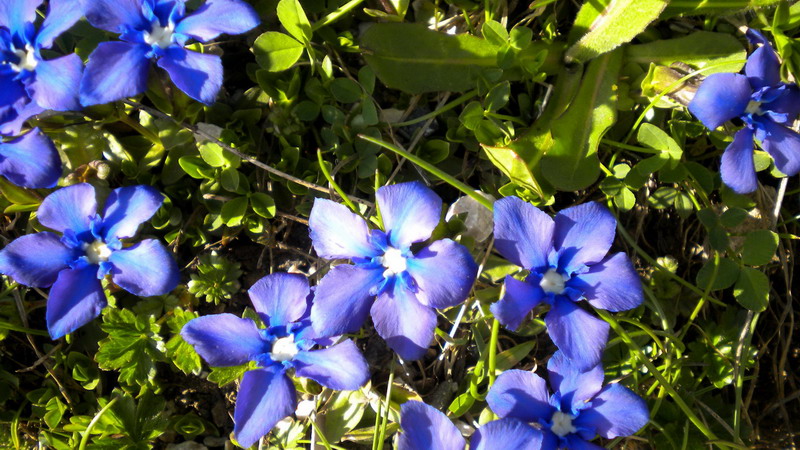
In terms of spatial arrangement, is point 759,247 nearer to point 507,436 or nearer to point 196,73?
point 507,436

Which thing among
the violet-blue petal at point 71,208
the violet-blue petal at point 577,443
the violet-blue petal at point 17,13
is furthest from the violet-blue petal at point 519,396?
the violet-blue petal at point 17,13

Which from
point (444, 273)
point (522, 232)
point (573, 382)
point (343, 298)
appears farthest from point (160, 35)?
point (573, 382)

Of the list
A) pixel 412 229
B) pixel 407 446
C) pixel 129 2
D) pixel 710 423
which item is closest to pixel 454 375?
pixel 407 446

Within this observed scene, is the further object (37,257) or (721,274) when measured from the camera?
(721,274)

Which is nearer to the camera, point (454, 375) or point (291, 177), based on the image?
point (291, 177)

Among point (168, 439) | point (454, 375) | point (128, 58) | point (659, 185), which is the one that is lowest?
point (168, 439)

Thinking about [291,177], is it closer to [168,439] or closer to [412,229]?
[412,229]
